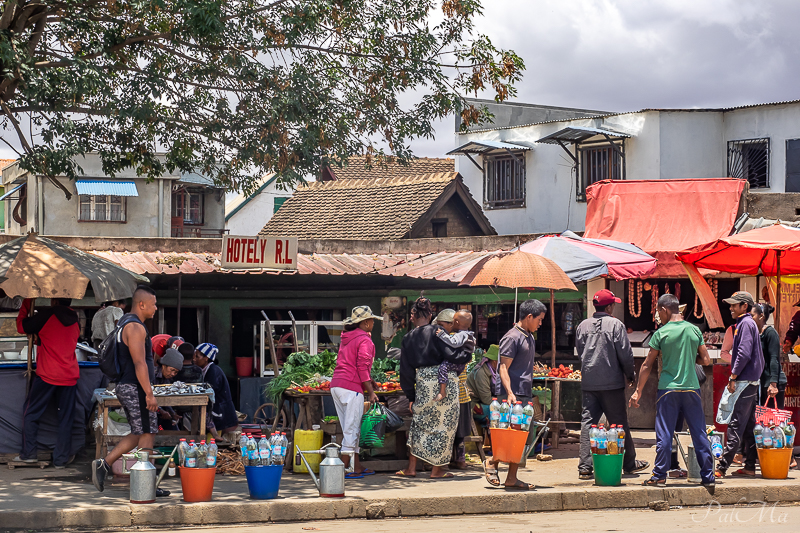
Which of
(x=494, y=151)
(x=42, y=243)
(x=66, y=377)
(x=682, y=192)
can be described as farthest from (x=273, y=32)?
(x=494, y=151)

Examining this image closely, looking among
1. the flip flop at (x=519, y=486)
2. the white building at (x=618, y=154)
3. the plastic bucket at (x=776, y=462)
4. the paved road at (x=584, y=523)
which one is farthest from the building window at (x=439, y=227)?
the paved road at (x=584, y=523)

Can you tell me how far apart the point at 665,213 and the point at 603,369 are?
8404mm

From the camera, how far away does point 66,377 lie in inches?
403

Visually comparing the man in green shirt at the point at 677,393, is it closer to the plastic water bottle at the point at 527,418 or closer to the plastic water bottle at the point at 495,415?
the plastic water bottle at the point at 527,418

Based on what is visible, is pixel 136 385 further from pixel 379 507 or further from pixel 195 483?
pixel 379 507

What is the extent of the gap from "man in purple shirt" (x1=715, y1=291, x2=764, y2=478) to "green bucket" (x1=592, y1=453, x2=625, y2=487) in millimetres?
1425

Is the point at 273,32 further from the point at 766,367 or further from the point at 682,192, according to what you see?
the point at 682,192

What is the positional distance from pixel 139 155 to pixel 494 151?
14.2 m

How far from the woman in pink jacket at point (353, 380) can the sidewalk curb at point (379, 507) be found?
120 centimetres

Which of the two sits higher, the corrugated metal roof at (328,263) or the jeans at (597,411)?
the corrugated metal roof at (328,263)

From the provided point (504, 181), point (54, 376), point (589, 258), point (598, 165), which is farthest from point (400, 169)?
point (54, 376)

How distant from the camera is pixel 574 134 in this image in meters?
23.5

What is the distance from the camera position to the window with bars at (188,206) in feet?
119

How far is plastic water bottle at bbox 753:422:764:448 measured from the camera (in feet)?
31.3
